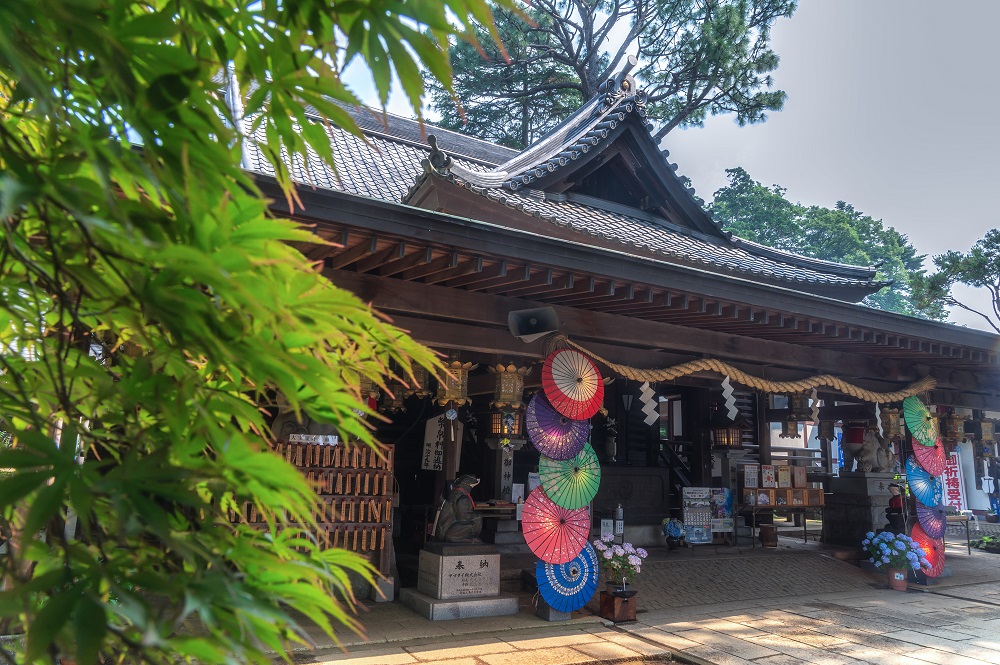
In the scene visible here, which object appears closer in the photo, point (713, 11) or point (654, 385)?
point (654, 385)

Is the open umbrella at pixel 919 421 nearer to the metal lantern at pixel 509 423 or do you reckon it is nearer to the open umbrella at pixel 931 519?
the open umbrella at pixel 931 519

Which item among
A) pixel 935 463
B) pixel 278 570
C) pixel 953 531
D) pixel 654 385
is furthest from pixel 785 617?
pixel 953 531

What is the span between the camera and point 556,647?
6.41 m

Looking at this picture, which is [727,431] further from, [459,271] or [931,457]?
[459,271]

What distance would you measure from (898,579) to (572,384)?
7.05 meters

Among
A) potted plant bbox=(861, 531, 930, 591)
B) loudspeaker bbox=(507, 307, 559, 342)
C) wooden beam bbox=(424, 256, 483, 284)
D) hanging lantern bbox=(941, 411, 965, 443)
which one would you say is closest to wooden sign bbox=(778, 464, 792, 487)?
potted plant bbox=(861, 531, 930, 591)

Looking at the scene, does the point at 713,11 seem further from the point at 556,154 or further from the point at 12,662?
the point at 12,662

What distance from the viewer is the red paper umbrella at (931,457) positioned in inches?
412

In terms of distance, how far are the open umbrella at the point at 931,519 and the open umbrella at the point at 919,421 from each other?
106 centimetres

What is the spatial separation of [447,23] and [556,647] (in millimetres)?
6346

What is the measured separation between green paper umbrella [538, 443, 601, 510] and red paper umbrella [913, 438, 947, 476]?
604 centimetres

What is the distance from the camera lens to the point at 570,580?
753cm

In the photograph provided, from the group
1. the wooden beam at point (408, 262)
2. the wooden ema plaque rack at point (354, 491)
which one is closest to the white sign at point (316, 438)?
the wooden ema plaque rack at point (354, 491)

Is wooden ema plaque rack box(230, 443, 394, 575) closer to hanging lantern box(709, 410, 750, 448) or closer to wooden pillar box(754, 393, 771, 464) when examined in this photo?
hanging lantern box(709, 410, 750, 448)
